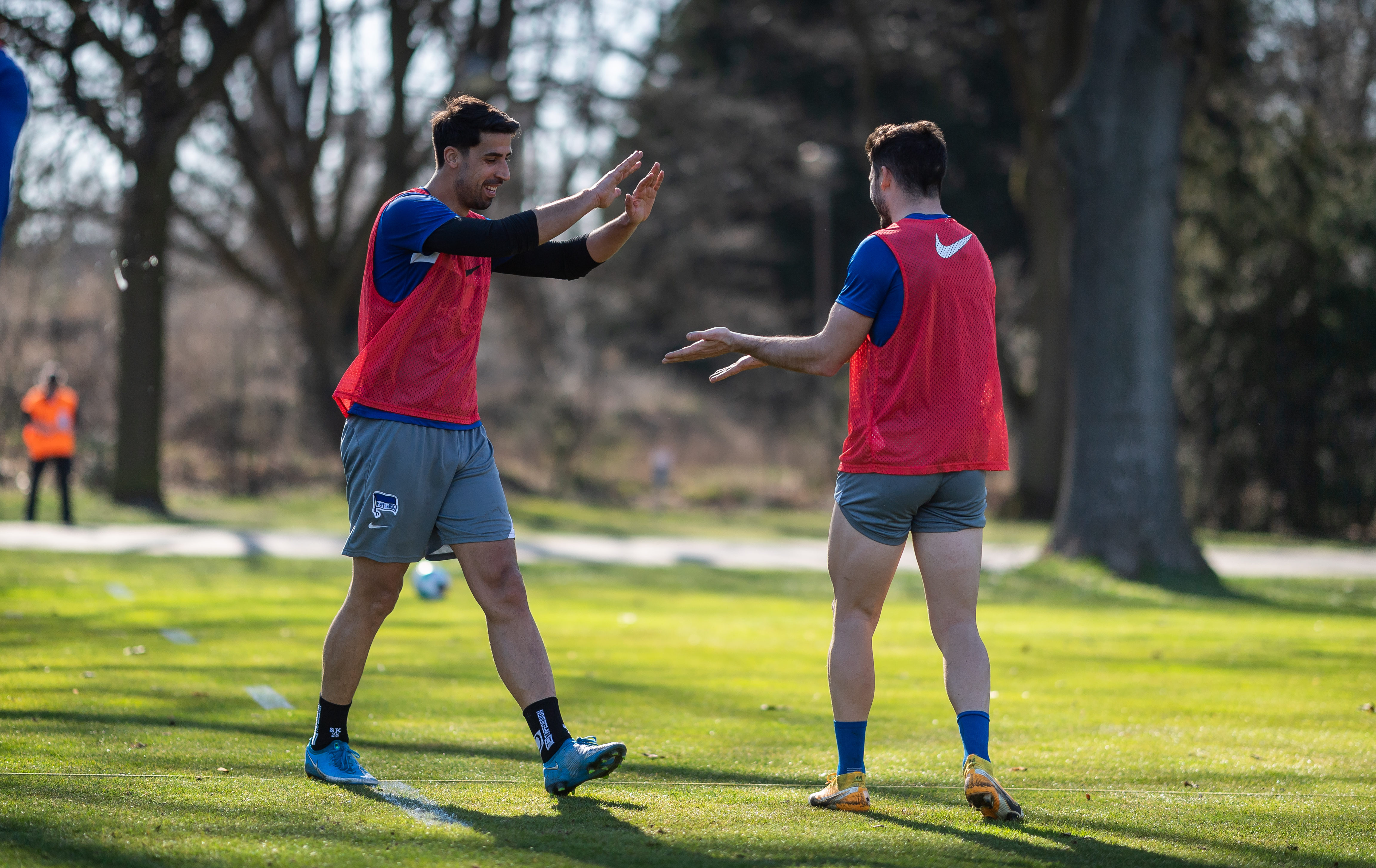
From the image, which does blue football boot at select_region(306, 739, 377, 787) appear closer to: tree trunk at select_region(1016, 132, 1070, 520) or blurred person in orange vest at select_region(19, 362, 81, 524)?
blurred person in orange vest at select_region(19, 362, 81, 524)

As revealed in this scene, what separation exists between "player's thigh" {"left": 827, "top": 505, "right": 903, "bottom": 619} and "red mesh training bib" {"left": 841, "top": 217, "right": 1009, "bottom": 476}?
21cm

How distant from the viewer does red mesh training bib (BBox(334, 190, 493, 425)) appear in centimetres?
420

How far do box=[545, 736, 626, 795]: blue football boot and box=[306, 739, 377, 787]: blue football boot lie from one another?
1.97ft

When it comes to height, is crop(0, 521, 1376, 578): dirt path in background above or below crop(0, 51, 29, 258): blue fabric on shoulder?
below

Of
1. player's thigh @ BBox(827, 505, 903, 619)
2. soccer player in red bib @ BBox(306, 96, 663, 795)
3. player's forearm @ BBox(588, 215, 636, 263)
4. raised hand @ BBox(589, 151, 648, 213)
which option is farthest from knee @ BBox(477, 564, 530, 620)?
raised hand @ BBox(589, 151, 648, 213)

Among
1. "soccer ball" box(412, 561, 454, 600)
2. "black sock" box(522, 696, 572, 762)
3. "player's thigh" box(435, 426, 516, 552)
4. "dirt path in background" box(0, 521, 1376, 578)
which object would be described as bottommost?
"dirt path in background" box(0, 521, 1376, 578)

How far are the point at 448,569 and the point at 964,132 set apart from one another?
60.9 feet

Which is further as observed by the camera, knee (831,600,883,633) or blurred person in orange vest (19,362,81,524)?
blurred person in orange vest (19,362,81,524)

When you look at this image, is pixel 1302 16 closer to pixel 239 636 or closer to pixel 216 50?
pixel 216 50

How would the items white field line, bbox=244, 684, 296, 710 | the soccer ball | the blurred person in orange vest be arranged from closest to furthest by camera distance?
white field line, bbox=244, 684, 296, 710 < the soccer ball < the blurred person in orange vest

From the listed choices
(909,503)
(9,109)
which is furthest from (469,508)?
(9,109)

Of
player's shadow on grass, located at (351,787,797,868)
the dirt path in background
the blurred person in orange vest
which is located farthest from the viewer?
the blurred person in orange vest

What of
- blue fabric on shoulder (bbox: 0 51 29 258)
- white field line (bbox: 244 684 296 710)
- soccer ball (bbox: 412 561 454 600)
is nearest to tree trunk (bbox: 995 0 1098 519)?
soccer ball (bbox: 412 561 454 600)

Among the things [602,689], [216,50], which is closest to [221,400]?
[216,50]
